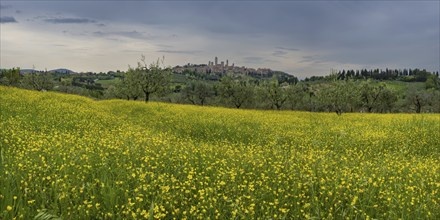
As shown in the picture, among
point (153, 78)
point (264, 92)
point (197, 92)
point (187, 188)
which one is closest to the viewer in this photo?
point (187, 188)

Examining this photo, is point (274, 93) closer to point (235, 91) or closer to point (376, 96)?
point (235, 91)

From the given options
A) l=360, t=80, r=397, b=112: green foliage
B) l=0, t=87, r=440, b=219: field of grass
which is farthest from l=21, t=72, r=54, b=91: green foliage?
l=0, t=87, r=440, b=219: field of grass

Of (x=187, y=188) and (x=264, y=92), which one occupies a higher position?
(x=264, y=92)

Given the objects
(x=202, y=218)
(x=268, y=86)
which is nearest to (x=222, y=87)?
(x=268, y=86)

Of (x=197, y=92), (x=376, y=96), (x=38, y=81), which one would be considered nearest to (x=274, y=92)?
(x=197, y=92)

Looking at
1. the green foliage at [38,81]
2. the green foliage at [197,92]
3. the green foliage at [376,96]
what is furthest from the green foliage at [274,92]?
the green foliage at [38,81]

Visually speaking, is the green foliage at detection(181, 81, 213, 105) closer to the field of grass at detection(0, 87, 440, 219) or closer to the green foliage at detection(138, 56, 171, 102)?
the green foliage at detection(138, 56, 171, 102)

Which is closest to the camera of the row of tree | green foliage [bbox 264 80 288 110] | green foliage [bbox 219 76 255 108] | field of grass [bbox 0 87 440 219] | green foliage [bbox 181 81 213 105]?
field of grass [bbox 0 87 440 219]

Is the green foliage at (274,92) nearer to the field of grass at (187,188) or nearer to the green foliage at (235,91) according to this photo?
the green foliage at (235,91)

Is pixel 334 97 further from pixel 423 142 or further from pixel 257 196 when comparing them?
pixel 257 196

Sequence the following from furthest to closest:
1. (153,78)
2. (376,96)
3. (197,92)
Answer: (197,92)
(376,96)
(153,78)

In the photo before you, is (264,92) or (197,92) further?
(197,92)

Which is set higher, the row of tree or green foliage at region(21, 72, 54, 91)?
green foliage at region(21, 72, 54, 91)

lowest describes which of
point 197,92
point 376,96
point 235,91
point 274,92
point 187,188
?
point 187,188
